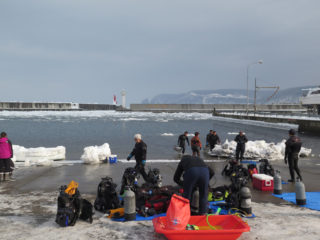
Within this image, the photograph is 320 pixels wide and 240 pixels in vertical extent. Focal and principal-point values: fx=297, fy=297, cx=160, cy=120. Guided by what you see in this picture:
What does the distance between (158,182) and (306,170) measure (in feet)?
24.2

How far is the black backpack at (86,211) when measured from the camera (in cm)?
627

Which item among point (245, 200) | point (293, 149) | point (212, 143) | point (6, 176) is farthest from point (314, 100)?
point (6, 176)

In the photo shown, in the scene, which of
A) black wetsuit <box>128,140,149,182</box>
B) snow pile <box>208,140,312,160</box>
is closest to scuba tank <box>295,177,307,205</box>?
black wetsuit <box>128,140,149,182</box>

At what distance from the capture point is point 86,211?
631cm

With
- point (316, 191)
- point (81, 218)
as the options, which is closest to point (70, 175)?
point (81, 218)

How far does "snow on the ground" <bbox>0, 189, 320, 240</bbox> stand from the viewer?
5.56 m

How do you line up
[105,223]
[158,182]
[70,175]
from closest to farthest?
1. [105,223]
2. [158,182]
3. [70,175]

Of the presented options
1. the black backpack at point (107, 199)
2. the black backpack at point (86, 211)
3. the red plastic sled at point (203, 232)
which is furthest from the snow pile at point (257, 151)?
the black backpack at point (86, 211)

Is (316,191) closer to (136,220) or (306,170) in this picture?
(306,170)

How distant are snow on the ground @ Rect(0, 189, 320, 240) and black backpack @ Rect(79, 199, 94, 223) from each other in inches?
4.8

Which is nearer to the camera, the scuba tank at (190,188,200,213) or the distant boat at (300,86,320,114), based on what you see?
the scuba tank at (190,188,200,213)

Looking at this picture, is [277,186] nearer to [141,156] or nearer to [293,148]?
[293,148]

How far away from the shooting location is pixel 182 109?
141250 mm

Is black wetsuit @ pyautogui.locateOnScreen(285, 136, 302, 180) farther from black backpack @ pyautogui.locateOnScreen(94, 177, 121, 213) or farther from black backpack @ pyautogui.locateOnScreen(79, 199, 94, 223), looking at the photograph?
black backpack @ pyautogui.locateOnScreen(79, 199, 94, 223)
